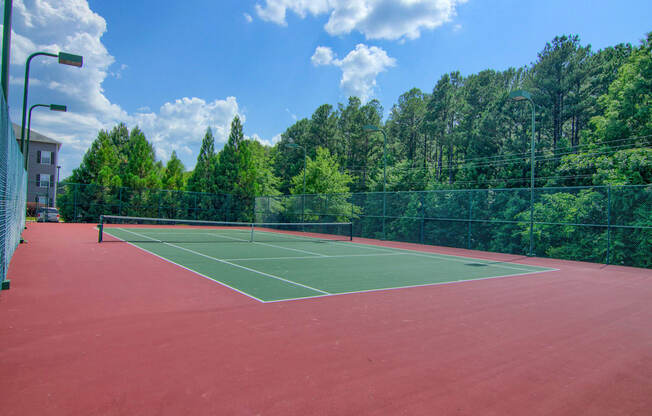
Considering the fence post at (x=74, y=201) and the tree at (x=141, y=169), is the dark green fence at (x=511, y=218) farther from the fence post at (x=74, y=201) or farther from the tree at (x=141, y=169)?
the fence post at (x=74, y=201)

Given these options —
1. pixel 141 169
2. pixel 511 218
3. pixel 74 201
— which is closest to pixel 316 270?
pixel 511 218

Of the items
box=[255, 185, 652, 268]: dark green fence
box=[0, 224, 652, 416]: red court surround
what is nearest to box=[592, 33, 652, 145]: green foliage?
box=[255, 185, 652, 268]: dark green fence

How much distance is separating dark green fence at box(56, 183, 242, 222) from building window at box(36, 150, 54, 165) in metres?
28.4

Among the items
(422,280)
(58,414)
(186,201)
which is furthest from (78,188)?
(58,414)

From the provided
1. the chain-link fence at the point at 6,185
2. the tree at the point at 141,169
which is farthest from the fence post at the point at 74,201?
the chain-link fence at the point at 6,185

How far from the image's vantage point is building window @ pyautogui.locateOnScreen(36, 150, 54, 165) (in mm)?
54219

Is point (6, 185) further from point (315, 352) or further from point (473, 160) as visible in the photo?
point (473, 160)

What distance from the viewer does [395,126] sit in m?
Answer: 53.7

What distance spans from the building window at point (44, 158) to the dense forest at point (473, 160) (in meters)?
12.9

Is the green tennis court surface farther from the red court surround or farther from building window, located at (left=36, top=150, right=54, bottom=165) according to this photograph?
building window, located at (left=36, top=150, right=54, bottom=165)

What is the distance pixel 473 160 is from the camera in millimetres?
35406

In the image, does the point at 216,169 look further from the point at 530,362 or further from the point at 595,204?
the point at 530,362

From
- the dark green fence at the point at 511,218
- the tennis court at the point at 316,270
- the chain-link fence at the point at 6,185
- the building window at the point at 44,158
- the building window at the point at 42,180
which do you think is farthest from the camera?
the building window at the point at 44,158

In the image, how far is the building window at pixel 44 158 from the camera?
178 ft
